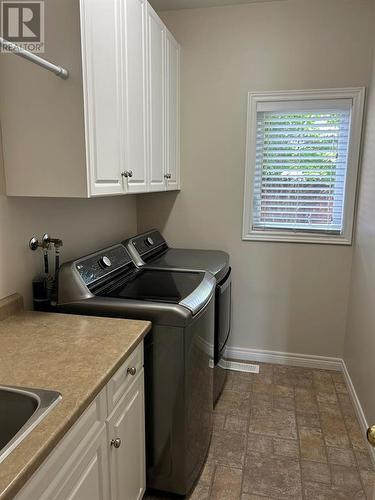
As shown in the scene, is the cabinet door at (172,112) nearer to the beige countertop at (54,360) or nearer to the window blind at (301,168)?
the window blind at (301,168)

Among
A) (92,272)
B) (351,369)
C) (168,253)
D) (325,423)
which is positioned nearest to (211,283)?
(92,272)

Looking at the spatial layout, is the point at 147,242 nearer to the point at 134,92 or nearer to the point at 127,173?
the point at 127,173

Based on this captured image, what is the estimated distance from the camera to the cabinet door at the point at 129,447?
122 centimetres

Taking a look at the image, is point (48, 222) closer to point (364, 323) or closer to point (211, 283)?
point (211, 283)

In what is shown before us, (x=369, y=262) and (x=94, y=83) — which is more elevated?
(x=94, y=83)

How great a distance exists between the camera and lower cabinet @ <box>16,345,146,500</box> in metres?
0.85

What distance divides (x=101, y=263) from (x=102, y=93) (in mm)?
808

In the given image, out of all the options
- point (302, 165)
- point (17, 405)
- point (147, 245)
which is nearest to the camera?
point (17, 405)

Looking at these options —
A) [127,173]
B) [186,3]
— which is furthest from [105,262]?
[186,3]

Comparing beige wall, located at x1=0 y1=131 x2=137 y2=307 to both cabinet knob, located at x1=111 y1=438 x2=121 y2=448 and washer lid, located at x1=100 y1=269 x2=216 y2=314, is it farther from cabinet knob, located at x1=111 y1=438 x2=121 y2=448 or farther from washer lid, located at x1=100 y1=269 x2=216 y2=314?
cabinet knob, located at x1=111 y1=438 x2=121 y2=448

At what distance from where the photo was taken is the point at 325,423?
220 centimetres

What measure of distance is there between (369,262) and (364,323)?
1.25 feet

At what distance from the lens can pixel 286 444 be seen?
202 cm

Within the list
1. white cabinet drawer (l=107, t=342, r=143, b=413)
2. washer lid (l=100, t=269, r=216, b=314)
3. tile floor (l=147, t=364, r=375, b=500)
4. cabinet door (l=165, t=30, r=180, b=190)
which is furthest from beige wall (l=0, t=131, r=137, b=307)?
tile floor (l=147, t=364, r=375, b=500)
